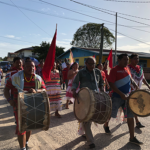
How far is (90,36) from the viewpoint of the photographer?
4325cm

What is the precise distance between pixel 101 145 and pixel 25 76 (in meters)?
2.14

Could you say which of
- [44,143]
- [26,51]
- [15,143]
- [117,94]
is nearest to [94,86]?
[117,94]

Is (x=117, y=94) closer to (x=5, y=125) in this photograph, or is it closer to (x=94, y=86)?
(x=94, y=86)

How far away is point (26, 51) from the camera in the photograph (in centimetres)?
5462

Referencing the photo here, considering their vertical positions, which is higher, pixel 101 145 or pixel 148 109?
pixel 148 109

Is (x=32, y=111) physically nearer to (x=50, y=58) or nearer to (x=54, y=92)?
(x=50, y=58)

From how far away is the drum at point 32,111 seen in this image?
2492 millimetres

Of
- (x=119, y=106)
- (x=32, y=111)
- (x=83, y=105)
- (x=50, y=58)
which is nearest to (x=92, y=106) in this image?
(x=83, y=105)

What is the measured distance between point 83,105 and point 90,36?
42081mm

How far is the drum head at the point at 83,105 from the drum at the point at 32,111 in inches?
25.5

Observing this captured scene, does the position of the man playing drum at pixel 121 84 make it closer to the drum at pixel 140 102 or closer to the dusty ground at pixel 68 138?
the drum at pixel 140 102

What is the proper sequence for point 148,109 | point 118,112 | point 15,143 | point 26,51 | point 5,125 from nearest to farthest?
point 148,109 → point 15,143 → point 118,112 → point 5,125 → point 26,51

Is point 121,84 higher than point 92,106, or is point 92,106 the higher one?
point 121,84

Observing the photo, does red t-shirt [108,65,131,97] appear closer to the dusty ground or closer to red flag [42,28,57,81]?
the dusty ground
